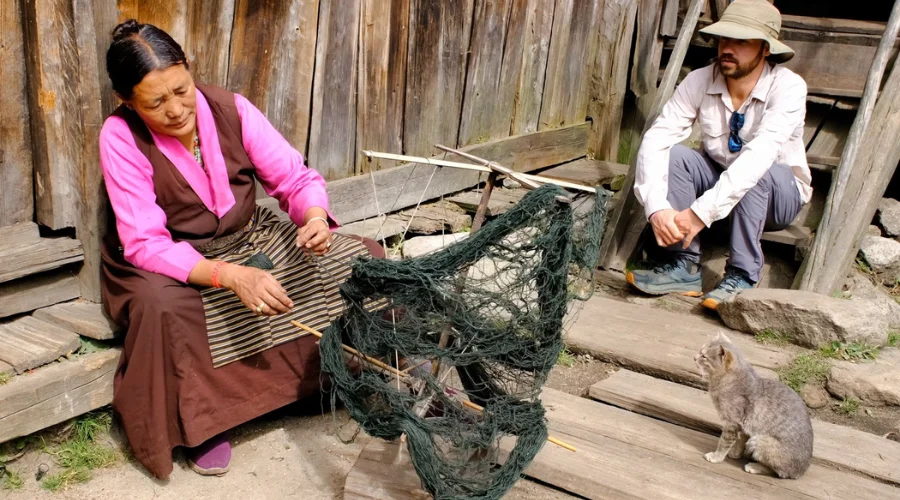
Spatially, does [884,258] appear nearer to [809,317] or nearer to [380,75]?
[809,317]

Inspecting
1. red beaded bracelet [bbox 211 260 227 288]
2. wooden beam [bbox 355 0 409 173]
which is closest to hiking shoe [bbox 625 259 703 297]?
wooden beam [bbox 355 0 409 173]

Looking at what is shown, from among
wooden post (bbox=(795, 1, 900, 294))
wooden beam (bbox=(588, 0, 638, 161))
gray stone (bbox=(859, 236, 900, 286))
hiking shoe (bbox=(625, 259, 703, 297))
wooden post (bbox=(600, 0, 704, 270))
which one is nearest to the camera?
wooden post (bbox=(795, 1, 900, 294))

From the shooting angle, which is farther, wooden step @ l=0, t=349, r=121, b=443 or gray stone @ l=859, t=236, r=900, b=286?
gray stone @ l=859, t=236, r=900, b=286

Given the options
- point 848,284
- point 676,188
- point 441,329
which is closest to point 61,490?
point 441,329

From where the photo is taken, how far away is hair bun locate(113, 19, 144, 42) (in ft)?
8.43

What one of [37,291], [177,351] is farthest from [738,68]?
[37,291]

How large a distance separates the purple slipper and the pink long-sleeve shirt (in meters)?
0.64

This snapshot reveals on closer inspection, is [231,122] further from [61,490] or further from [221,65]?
[61,490]

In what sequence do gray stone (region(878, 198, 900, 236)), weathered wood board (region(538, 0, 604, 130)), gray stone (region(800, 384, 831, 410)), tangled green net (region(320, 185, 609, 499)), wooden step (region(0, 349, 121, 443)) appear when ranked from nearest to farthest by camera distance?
tangled green net (region(320, 185, 609, 499))
wooden step (region(0, 349, 121, 443))
gray stone (region(800, 384, 831, 410))
gray stone (region(878, 198, 900, 236))
weathered wood board (region(538, 0, 604, 130))

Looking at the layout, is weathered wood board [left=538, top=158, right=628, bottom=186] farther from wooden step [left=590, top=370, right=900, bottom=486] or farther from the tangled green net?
the tangled green net

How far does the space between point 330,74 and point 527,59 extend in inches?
71.0

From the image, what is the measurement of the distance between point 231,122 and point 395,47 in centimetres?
146

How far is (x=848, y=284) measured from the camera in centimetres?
466

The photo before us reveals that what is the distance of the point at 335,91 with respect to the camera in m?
3.89
